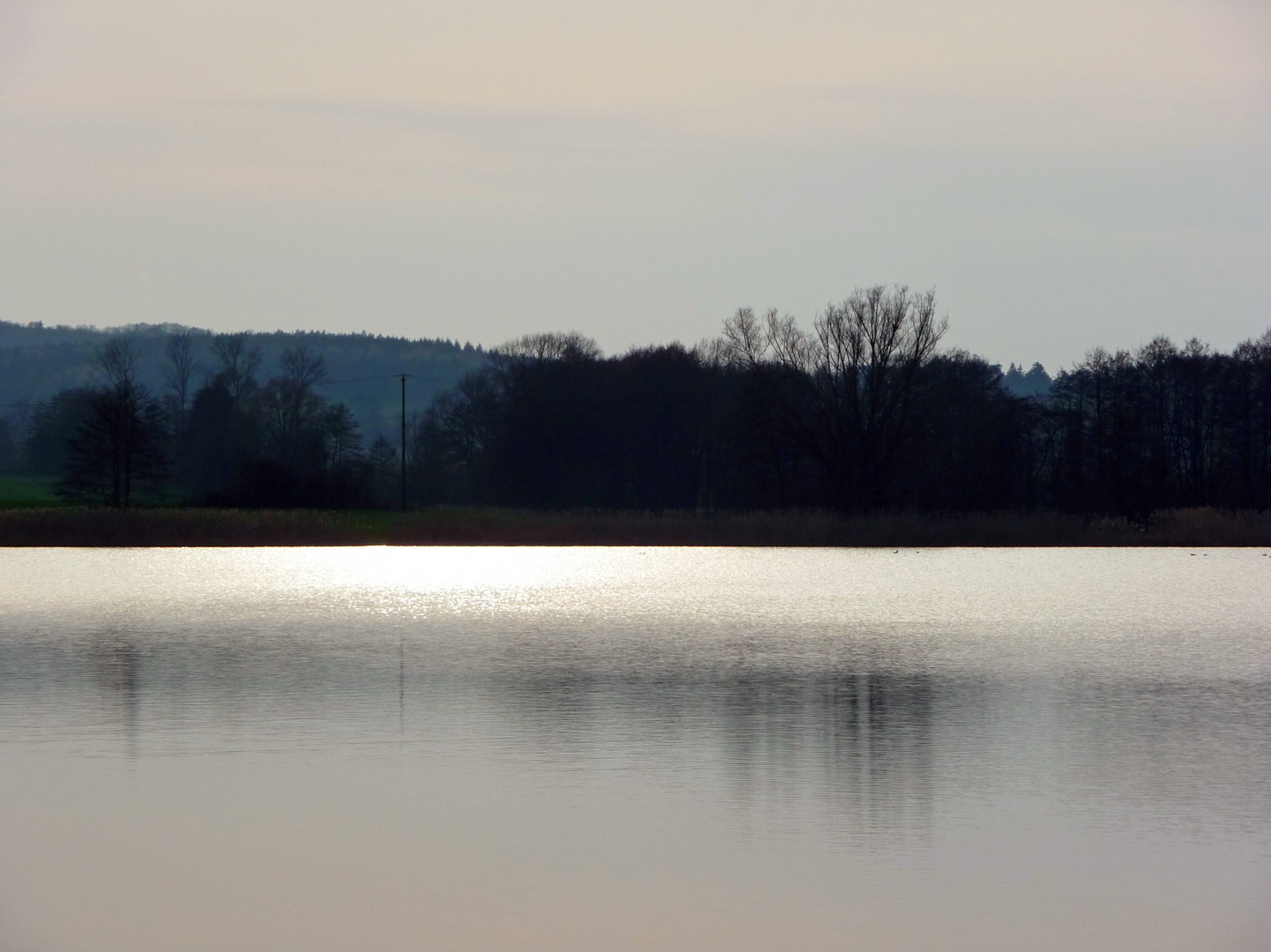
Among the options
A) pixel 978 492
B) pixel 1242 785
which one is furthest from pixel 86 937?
pixel 978 492

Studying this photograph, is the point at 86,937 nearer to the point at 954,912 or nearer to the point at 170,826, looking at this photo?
the point at 170,826

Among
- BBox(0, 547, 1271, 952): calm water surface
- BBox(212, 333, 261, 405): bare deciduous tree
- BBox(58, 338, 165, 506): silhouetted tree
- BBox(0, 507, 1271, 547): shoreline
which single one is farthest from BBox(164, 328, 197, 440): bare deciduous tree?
BBox(0, 547, 1271, 952): calm water surface

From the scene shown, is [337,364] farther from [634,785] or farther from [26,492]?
[634,785]

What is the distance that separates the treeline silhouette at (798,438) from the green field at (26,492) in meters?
2.00

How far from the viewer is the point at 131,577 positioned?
95.8 ft

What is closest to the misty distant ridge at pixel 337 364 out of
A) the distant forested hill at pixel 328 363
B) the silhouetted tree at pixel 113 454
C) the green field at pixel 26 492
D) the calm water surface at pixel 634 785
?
the distant forested hill at pixel 328 363

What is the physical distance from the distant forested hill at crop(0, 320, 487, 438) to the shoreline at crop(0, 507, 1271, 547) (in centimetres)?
9329

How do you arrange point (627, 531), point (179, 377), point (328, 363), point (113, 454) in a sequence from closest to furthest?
1. point (627, 531)
2. point (113, 454)
3. point (179, 377)
4. point (328, 363)

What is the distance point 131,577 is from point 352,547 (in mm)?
15157

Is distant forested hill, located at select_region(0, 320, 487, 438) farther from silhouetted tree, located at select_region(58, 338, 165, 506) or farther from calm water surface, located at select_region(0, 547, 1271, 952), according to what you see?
calm water surface, located at select_region(0, 547, 1271, 952)

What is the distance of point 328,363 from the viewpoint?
158m

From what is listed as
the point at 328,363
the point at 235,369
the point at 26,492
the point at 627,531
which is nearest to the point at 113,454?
the point at 26,492

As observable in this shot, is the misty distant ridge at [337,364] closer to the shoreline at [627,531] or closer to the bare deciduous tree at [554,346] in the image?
the bare deciduous tree at [554,346]

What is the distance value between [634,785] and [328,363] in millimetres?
153160
